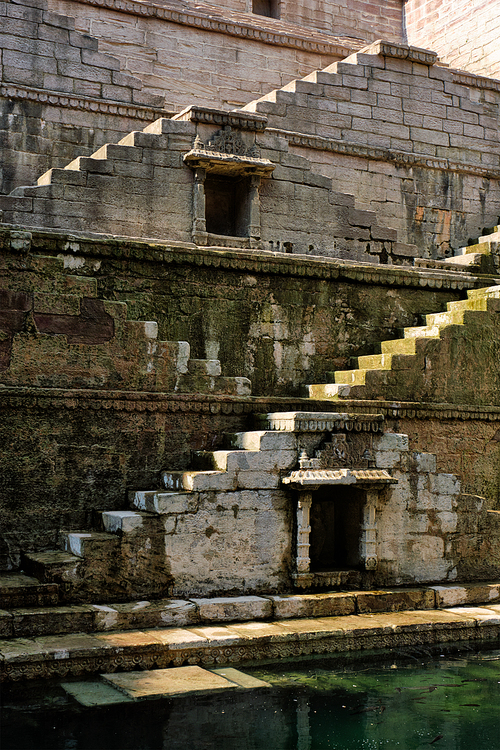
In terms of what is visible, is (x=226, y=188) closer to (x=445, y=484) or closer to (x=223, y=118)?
(x=223, y=118)

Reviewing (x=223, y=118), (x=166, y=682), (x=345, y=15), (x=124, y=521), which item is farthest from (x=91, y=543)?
(x=345, y=15)

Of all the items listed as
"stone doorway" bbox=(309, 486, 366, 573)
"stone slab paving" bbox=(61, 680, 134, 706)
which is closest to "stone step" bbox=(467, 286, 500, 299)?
"stone doorway" bbox=(309, 486, 366, 573)

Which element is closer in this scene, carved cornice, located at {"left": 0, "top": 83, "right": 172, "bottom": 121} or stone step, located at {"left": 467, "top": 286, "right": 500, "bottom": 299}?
stone step, located at {"left": 467, "top": 286, "right": 500, "bottom": 299}

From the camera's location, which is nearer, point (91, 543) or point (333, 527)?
point (91, 543)

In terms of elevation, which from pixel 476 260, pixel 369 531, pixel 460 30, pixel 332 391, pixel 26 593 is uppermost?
pixel 460 30

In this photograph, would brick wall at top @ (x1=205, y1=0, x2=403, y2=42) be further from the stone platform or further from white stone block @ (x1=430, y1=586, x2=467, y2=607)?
the stone platform

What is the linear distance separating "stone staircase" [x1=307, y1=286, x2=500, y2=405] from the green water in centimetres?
320

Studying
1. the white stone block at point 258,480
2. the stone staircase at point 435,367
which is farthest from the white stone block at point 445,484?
the white stone block at point 258,480

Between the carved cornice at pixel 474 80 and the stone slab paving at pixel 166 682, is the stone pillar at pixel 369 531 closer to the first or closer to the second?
the stone slab paving at pixel 166 682

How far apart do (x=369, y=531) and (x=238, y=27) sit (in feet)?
36.4

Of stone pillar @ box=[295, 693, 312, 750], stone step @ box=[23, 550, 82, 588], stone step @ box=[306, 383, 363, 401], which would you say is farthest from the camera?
stone step @ box=[306, 383, 363, 401]

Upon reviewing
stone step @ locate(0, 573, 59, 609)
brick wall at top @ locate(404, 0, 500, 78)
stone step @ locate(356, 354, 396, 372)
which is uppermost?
brick wall at top @ locate(404, 0, 500, 78)

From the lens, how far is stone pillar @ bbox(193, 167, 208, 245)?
36.6 ft

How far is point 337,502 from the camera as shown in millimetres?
8359
